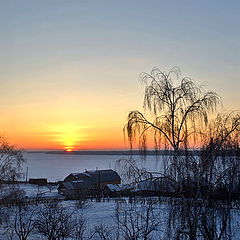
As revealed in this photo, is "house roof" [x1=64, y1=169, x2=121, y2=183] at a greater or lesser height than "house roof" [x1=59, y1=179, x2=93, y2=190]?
greater

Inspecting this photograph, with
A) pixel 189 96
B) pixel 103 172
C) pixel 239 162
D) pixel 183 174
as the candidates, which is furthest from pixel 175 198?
pixel 103 172

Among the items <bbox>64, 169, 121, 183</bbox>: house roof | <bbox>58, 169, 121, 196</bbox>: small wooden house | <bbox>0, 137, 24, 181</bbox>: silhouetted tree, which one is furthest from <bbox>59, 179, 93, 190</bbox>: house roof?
<bbox>0, 137, 24, 181</bbox>: silhouetted tree

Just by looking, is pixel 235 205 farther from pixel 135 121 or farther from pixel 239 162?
pixel 135 121

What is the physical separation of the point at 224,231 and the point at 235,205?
918mm

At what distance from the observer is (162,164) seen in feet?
35.4

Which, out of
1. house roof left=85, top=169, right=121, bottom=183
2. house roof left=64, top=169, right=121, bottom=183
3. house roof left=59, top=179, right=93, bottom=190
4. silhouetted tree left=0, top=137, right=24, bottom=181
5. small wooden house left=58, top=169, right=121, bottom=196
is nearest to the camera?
silhouetted tree left=0, top=137, right=24, bottom=181

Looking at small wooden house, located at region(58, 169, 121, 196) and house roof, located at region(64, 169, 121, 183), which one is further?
house roof, located at region(64, 169, 121, 183)

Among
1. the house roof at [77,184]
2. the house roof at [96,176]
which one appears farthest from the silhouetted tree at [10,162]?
the house roof at [96,176]

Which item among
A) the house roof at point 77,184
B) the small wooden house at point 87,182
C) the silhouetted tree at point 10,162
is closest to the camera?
the silhouetted tree at point 10,162

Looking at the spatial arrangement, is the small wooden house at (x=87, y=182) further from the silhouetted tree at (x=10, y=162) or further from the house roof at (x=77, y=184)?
the silhouetted tree at (x=10, y=162)

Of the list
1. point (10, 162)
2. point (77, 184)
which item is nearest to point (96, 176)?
point (77, 184)

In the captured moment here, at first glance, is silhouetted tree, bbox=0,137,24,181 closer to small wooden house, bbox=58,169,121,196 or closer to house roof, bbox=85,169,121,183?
small wooden house, bbox=58,169,121,196

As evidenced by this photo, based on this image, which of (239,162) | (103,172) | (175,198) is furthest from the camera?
(103,172)

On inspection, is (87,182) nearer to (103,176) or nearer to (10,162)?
(103,176)
